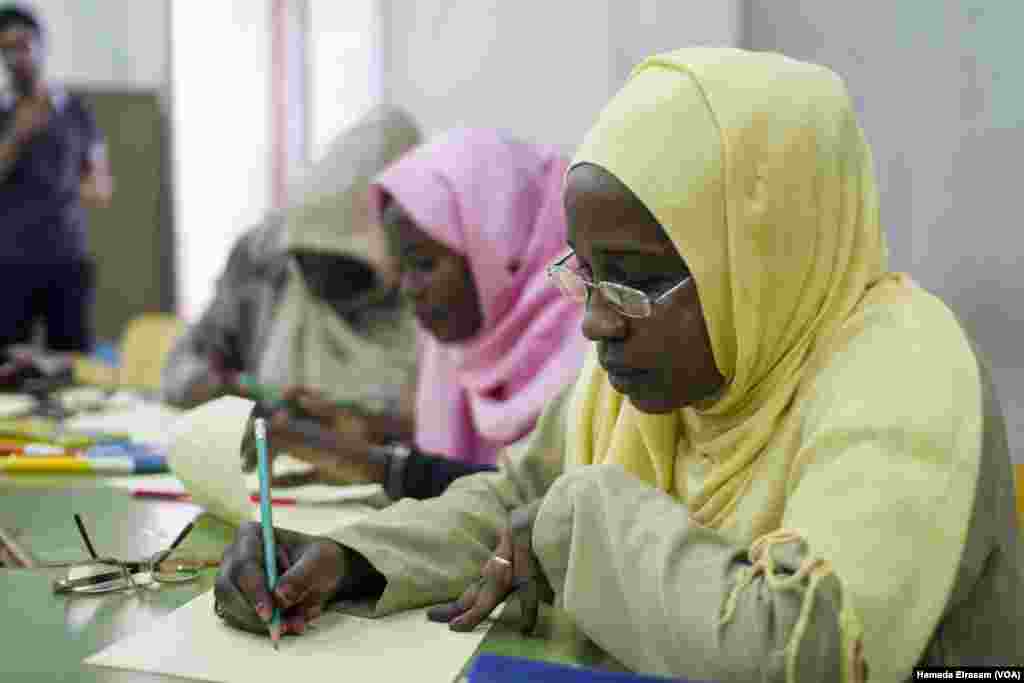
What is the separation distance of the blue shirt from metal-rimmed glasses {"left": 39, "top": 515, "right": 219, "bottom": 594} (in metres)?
4.11

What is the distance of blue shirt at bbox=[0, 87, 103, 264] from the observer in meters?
5.01

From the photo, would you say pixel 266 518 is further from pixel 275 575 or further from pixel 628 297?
pixel 628 297

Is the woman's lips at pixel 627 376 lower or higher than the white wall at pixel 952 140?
lower

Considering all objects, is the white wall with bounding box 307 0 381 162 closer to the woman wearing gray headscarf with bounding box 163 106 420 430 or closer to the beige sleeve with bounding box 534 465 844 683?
the woman wearing gray headscarf with bounding box 163 106 420 430

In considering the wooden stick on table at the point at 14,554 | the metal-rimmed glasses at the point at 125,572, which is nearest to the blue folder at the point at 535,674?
the metal-rimmed glasses at the point at 125,572

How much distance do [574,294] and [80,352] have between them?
416 centimetres

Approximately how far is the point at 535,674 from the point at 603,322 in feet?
1.21

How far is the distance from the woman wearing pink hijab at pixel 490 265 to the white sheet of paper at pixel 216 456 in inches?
30.6

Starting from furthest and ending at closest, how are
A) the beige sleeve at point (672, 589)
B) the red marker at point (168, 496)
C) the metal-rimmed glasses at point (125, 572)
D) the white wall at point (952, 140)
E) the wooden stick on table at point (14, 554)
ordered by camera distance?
the red marker at point (168, 496) < the white wall at point (952, 140) < the wooden stick on table at point (14, 554) < the metal-rimmed glasses at point (125, 572) < the beige sleeve at point (672, 589)

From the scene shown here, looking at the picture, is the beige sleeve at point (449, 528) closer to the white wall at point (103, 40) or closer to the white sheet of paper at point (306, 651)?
the white sheet of paper at point (306, 651)

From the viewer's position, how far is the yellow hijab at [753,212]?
112 cm

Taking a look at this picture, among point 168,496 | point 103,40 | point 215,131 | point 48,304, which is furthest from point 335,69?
point 168,496

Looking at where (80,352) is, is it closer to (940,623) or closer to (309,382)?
(309,382)

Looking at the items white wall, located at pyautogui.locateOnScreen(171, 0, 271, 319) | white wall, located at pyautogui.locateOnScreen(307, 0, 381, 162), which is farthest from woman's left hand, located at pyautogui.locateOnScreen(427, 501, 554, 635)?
white wall, located at pyautogui.locateOnScreen(171, 0, 271, 319)
